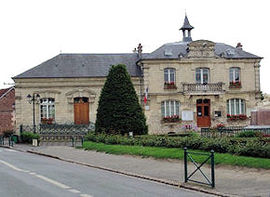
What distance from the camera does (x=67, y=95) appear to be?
142ft

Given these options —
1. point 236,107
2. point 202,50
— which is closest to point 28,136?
point 202,50

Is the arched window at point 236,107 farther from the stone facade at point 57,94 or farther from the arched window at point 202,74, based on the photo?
the stone facade at point 57,94

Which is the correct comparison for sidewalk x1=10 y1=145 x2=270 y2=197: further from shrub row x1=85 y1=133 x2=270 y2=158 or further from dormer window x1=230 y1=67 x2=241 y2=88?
dormer window x1=230 y1=67 x2=241 y2=88

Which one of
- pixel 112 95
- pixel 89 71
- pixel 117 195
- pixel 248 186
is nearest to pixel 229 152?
pixel 248 186

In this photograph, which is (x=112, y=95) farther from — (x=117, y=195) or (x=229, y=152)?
(x=117, y=195)

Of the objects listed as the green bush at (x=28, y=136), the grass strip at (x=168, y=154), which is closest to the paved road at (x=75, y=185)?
the grass strip at (x=168, y=154)

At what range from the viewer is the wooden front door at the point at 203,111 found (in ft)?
142

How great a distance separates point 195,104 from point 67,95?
453 inches

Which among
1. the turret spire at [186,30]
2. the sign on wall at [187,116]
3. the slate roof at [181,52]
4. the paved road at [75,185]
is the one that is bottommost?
the paved road at [75,185]

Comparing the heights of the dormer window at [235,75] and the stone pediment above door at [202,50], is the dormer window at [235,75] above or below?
below

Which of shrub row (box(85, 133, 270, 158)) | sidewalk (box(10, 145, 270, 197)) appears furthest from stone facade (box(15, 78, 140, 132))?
sidewalk (box(10, 145, 270, 197))

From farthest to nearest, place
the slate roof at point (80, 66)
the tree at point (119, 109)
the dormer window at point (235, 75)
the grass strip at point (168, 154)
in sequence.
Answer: the dormer window at point (235, 75), the slate roof at point (80, 66), the tree at point (119, 109), the grass strip at point (168, 154)

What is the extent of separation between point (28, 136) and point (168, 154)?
843 inches

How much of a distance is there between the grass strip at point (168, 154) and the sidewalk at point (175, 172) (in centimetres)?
25
